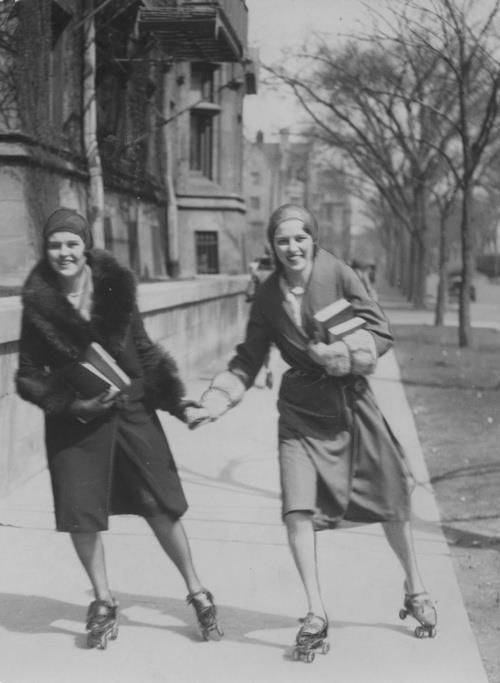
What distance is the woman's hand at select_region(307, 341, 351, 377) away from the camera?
4.14m

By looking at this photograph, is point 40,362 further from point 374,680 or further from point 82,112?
point 82,112

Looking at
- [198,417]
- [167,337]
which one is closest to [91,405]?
[198,417]

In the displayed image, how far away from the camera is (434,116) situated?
1095 inches

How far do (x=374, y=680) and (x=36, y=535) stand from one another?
2626mm

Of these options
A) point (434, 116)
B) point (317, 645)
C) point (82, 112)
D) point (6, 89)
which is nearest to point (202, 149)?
point (434, 116)

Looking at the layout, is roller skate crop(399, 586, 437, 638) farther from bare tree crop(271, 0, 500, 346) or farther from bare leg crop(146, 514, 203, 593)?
bare tree crop(271, 0, 500, 346)

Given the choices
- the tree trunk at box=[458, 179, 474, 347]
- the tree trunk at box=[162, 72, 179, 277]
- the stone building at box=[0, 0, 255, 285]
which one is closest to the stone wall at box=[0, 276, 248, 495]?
the stone building at box=[0, 0, 255, 285]

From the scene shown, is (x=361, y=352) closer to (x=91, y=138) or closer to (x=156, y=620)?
(x=156, y=620)

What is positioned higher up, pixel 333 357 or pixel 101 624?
pixel 333 357

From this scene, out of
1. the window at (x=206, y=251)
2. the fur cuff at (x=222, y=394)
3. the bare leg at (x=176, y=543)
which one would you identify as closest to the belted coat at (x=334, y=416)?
the fur cuff at (x=222, y=394)

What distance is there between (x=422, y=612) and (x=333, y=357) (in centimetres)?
108

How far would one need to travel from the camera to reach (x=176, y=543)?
437 centimetres

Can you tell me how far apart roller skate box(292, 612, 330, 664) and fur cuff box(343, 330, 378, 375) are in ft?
3.05

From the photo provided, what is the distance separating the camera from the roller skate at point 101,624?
4207 millimetres
